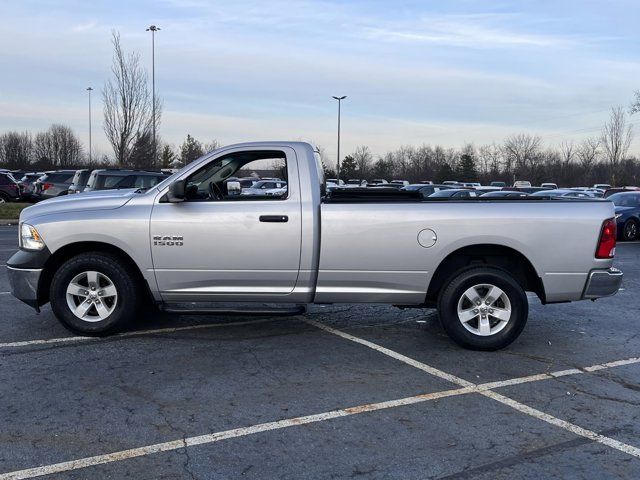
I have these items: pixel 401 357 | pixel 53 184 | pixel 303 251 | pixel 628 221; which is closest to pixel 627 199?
pixel 628 221

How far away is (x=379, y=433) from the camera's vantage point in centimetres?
404

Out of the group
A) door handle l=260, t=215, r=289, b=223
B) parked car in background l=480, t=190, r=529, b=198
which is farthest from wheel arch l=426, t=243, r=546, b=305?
door handle l=260, t=215, r=289, b=223

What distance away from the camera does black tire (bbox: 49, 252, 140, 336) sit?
19.8 feet

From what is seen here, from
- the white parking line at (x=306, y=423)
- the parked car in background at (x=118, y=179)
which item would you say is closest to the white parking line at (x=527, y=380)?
the white parking line at (x=306, y=423)

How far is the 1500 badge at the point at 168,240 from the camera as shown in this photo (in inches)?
234

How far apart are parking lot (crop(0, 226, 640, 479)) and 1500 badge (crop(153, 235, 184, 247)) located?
38.4 inches

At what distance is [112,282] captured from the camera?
6.06 meters

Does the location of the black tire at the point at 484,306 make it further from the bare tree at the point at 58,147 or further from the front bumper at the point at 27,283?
the bare tree at the point at 58,147

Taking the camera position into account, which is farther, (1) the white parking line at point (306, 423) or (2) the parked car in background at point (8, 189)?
(2) the parked car in background at point (8, 189)

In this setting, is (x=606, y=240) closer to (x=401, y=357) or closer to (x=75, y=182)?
(x=401, y=357)

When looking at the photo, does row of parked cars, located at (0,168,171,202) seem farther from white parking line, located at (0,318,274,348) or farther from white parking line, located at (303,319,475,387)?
white parking line, located at (303,319,475,387)

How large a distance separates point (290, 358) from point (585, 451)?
104 inches

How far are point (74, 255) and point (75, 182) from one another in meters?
13.6

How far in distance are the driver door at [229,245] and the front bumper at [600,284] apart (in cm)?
276
